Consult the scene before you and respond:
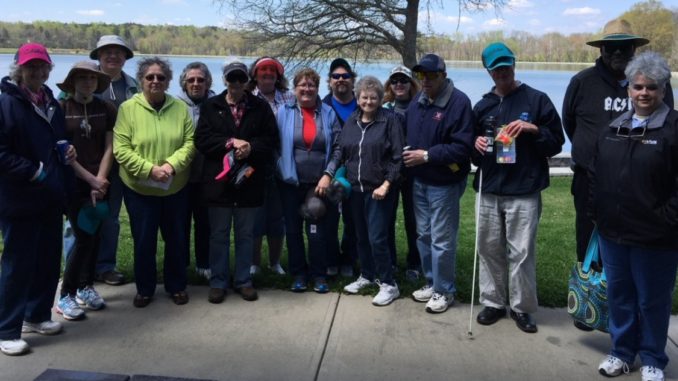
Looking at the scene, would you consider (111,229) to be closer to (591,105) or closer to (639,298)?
(591,105)

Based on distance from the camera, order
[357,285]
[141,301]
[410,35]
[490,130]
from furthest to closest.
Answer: [410,35] → [357,285] → [141,301] → [490,130]

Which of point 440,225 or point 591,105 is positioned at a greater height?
point 591,105

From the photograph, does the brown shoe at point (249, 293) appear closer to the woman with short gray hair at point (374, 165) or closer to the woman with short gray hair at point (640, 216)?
the woman with short gray hair at point (374, 165)

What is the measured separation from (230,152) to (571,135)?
259 centimetres

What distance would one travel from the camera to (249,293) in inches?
185

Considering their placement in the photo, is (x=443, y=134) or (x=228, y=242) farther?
(x=228, y=242)

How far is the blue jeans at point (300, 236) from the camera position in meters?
4.82

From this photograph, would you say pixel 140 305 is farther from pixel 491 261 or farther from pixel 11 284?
pixel 491 261

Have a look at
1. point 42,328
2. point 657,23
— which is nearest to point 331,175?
point 42,328

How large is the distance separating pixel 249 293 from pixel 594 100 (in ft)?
9.83

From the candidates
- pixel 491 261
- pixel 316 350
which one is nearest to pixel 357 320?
pixel 316 350

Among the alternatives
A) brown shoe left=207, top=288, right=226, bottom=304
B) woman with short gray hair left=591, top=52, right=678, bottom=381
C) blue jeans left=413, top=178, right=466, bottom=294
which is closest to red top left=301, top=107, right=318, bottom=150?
blue jeans left=413, top=178, right=466, bottom=294

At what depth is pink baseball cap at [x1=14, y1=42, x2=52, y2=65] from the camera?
369 centimetres

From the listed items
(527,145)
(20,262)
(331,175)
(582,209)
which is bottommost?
(20,262)
